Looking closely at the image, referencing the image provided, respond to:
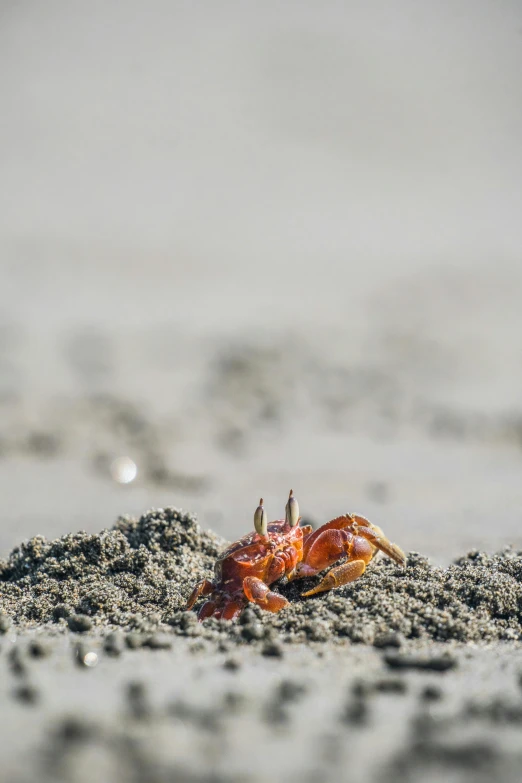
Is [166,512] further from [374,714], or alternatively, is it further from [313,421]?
[313,421]

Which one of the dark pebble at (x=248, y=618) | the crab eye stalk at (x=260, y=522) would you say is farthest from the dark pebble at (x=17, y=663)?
the crab eye stalk at (x=260, y=522)

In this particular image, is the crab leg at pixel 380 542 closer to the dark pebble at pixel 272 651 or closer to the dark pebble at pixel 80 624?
the dark pebble at pixel 272 651

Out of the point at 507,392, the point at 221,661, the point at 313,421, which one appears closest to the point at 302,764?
the point at 221,661

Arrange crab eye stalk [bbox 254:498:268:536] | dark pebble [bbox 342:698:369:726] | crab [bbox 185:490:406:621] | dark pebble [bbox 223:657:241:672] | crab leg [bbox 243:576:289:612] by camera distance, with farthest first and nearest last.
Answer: crab eye stalk [bbox 254:498:268:536], crab [bbox 185:490:406:621], crab leg [bbox 243:576:289:612], dark pebble [bbox 223:657:241:672], dark pebble [bbox 342:698:369:726]

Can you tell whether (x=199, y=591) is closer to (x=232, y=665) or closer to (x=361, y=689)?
(x=232, y=665)

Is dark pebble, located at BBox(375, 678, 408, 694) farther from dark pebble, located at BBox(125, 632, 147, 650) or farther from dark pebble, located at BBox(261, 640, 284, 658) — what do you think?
dark pebble, located at BBox(125, 632, 147, 650)

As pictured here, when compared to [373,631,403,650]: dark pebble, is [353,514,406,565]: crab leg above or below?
above

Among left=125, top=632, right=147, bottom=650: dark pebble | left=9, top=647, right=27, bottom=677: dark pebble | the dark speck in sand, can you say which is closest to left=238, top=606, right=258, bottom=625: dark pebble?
the dark speck in sand
